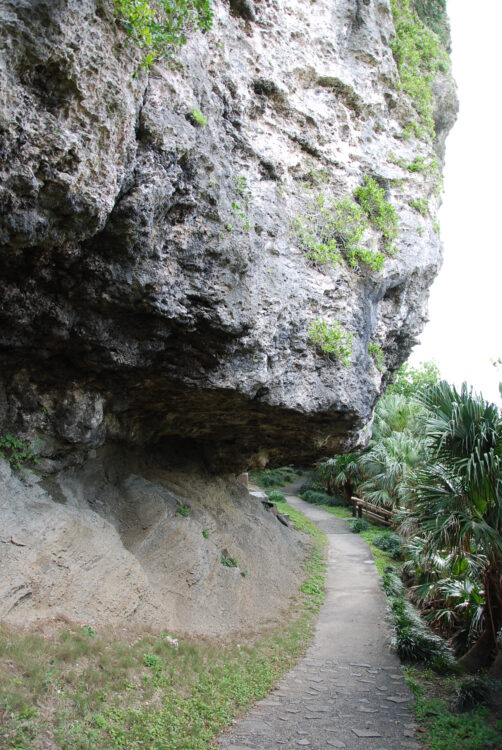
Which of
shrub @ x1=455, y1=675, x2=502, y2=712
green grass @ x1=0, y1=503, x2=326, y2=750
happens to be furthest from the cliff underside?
shrub @ x1=455, y1=675, x2=502, y2=712

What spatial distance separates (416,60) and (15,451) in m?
12.6

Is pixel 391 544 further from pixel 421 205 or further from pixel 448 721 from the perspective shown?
pixel 448 721

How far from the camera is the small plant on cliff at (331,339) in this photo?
29.6 ft

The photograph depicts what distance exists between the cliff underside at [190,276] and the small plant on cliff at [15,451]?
0.04m

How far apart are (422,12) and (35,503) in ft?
50.4

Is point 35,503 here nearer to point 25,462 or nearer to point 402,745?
point 25,462

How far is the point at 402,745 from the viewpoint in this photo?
20.6ft

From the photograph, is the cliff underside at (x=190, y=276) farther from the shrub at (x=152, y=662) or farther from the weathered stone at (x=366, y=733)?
Result: the weathered stone at (x=366, y=733)

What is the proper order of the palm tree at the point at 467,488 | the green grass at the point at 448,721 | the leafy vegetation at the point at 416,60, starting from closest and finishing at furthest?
1. the green grass at the point at 448,721
2. the palm tree at the point at 467,488
3. the leafy vegetation at the point at 416,60

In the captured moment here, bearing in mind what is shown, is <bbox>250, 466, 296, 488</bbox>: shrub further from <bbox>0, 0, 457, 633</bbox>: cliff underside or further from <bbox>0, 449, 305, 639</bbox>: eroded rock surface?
<bbox>0, 0, 457, 633</bbox>: cliff underside

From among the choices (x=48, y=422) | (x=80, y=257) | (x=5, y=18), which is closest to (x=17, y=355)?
(x=48, y=422)

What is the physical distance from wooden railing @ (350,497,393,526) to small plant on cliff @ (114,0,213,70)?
18.7m

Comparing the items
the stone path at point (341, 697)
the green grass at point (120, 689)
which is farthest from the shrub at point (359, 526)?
the green grass at point (120, 689)

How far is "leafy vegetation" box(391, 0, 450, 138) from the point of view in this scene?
40.8 ft
